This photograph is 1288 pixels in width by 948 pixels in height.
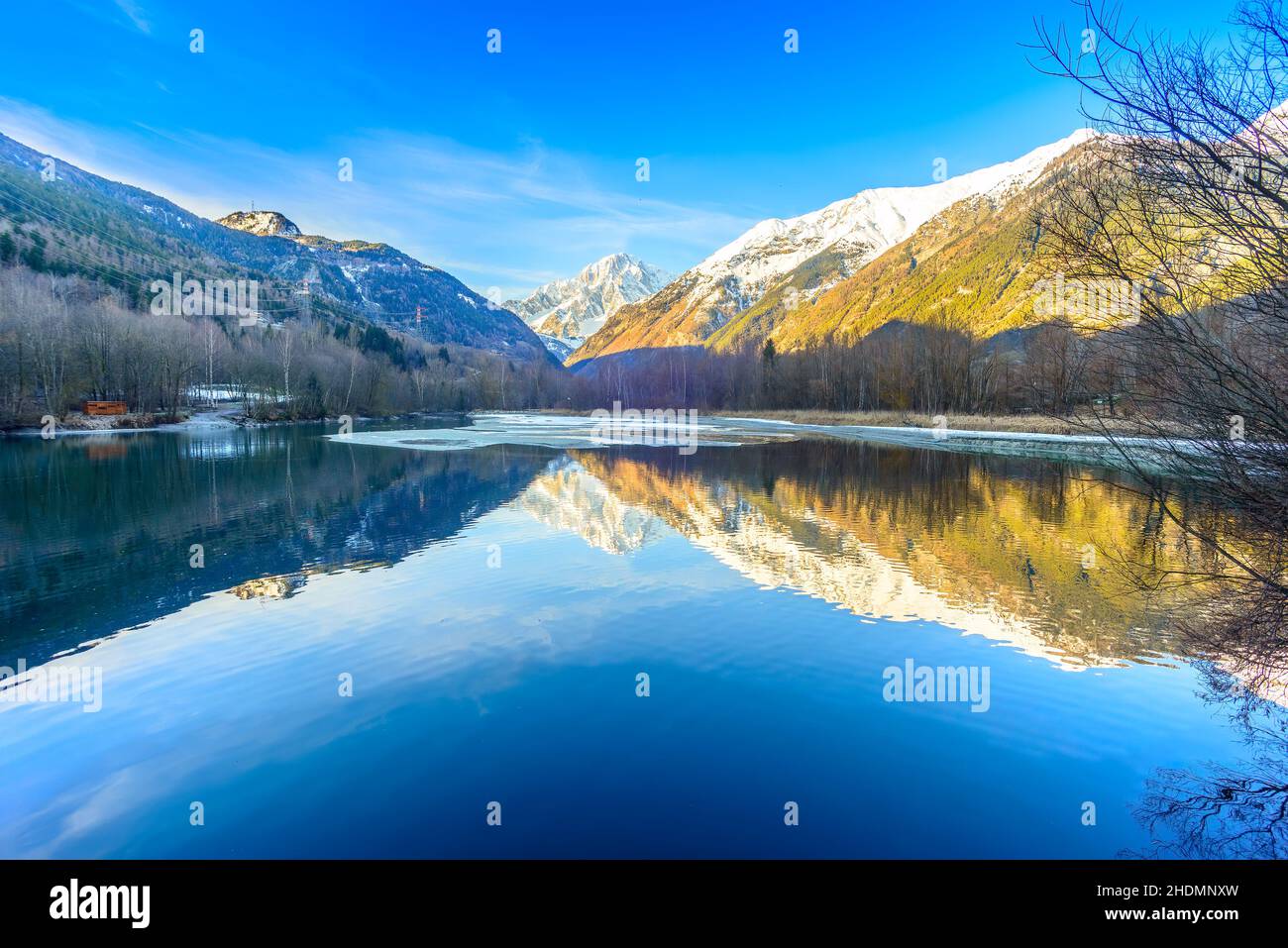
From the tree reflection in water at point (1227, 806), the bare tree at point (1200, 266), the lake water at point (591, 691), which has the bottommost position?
the tree reflection in water at point (1227, 806)

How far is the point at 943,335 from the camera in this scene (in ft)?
272

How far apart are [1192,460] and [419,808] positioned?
307 inches

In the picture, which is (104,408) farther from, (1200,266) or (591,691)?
(1200,266)

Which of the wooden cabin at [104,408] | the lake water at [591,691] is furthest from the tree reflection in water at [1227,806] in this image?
the wooden cabin at [104,408]

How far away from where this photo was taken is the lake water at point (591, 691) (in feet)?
17.5

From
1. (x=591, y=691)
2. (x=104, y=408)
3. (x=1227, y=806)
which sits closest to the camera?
(x=1227, y=806)

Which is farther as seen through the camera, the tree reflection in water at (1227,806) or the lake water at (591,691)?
the lake water at (591,691)

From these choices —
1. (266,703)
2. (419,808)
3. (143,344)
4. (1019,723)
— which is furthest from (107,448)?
(1019,723)

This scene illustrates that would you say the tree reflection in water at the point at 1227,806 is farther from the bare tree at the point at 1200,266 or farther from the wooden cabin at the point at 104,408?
the wooden cabin at the point at 104,408

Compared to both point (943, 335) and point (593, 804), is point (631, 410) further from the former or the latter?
point (593, 804)

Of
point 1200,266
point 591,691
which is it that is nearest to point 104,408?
point 591,691

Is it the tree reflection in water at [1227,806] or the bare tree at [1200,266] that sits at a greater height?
the bare tree at [1200,266]

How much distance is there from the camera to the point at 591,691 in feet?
25.6

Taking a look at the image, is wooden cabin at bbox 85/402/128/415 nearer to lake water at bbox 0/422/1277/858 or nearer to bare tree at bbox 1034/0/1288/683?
lake water at bbox 0/422/1277/858
